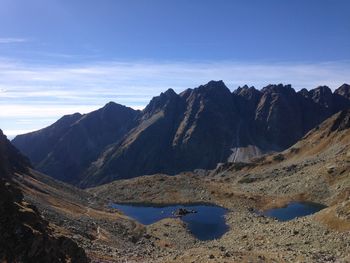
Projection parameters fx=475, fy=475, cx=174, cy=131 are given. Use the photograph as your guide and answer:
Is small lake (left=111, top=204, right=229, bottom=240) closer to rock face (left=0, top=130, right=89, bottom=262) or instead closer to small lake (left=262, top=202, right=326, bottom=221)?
small lake (left=262, top=202, right=326, bottom=221)

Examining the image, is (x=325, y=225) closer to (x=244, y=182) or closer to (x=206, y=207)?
(x=206, y=207)

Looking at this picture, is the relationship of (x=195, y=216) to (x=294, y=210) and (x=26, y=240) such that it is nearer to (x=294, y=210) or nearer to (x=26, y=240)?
(x=294, y=210)

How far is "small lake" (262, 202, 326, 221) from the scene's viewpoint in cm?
12545

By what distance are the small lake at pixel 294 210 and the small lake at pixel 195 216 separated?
1419cm

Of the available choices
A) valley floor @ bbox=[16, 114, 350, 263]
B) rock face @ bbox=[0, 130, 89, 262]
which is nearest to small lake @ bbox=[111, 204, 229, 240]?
valley floor @ bbox=[16, 114, 350, 263]

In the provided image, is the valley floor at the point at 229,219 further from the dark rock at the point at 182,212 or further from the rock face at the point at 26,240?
the rock face at the point at 26,240

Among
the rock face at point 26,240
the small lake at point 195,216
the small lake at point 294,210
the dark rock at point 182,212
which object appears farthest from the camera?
the dark rock at point 182,212

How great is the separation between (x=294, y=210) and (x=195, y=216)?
28.0m

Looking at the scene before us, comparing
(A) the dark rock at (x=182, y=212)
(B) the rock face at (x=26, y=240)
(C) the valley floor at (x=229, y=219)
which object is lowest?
(A) the dark rock at (x=182, y=212)

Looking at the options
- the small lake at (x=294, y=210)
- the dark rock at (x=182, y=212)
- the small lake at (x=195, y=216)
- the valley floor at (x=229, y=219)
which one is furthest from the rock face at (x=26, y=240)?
the dark rock at (x=182, y=212)

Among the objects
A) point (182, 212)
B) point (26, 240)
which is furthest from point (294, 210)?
point (26, 240)

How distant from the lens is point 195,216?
138000mm

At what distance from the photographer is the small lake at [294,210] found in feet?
412

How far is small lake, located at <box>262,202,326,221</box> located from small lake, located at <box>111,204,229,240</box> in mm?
14191
